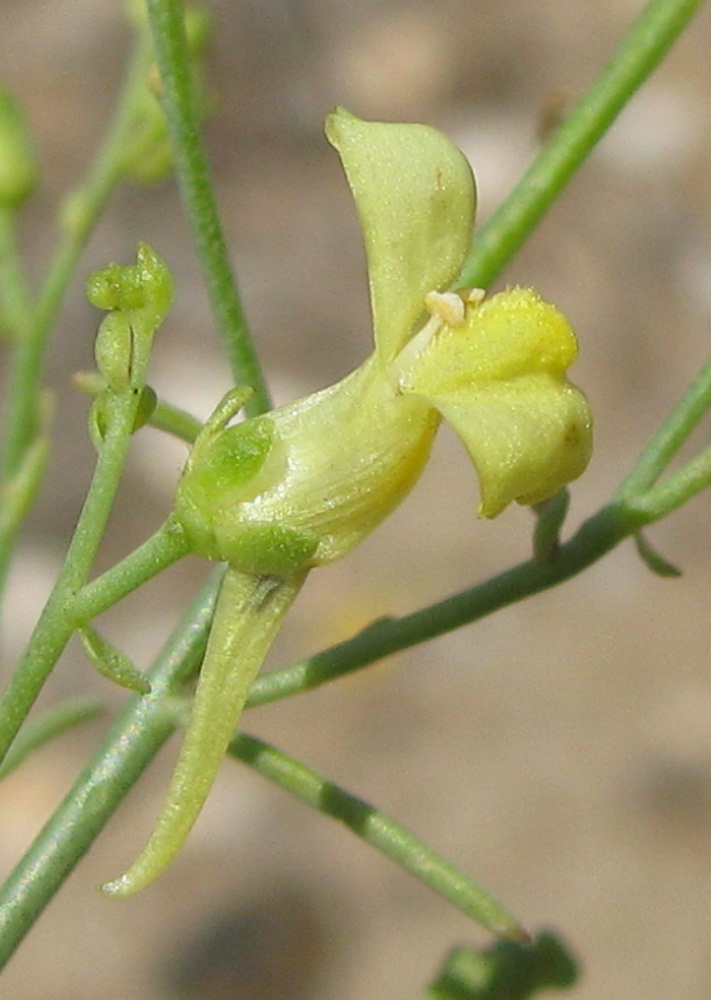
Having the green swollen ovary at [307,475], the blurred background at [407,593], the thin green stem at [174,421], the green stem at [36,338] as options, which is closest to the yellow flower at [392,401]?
the green swollen ovary at [307,475]

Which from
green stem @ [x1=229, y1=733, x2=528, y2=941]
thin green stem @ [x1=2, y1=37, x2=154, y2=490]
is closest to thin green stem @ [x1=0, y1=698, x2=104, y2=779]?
thin green stem @ [x1=2, y1=37, x2=154, y2=490]

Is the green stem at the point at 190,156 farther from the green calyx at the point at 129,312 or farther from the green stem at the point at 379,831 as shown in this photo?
the green stem at the point at 379,831

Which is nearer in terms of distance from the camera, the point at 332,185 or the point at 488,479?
the point at 488,479

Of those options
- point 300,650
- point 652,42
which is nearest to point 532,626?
point 300,650

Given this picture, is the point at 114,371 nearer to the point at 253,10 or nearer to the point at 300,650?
the point at 300,650

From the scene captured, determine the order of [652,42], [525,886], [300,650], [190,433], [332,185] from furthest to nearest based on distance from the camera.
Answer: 1. [332,185]
2. [300,650]
3. [525,886]
4. [652,42]
5. [190,433]

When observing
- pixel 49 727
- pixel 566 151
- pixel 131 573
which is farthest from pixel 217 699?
pixel 566 151

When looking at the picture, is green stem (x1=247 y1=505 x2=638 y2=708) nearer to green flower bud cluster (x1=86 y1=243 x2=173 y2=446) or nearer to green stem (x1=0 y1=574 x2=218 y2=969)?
green stem (x1=0 y1=574 x2=218 y2=969)
